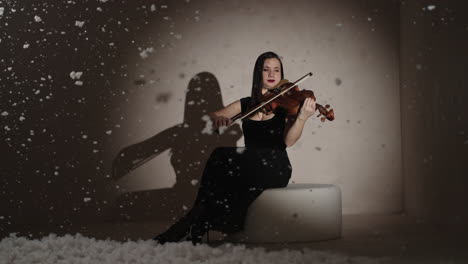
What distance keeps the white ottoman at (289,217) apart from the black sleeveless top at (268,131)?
0.24 metres

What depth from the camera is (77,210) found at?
3918 millimetres

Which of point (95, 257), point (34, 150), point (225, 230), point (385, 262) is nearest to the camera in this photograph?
point (385, 262)

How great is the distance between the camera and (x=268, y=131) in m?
3.09

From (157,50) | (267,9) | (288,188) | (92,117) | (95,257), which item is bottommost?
(95,257)

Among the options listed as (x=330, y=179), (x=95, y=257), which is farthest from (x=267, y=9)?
(x=95, y=257)

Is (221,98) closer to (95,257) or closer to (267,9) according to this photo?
(267,9)

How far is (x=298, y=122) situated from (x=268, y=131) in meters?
0.18

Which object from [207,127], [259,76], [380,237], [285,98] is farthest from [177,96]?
[380,237]

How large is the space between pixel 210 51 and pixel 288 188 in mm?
1318

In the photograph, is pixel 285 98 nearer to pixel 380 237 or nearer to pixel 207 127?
pixel 380 237

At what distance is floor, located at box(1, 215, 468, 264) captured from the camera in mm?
2504

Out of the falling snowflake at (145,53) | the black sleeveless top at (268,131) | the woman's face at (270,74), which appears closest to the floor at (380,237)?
the black sleeveless top at (268,131)

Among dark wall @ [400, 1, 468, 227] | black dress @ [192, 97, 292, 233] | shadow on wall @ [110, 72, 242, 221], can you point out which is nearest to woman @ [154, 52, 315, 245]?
black dress @ [192, 97, 292, 233]

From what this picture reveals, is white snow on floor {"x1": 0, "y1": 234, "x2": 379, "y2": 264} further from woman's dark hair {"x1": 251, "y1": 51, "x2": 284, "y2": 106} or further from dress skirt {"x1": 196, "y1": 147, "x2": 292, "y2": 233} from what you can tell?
woman's dark hair {"x1": 251, "y1": 51, "x2": 284, "y2": 106}
